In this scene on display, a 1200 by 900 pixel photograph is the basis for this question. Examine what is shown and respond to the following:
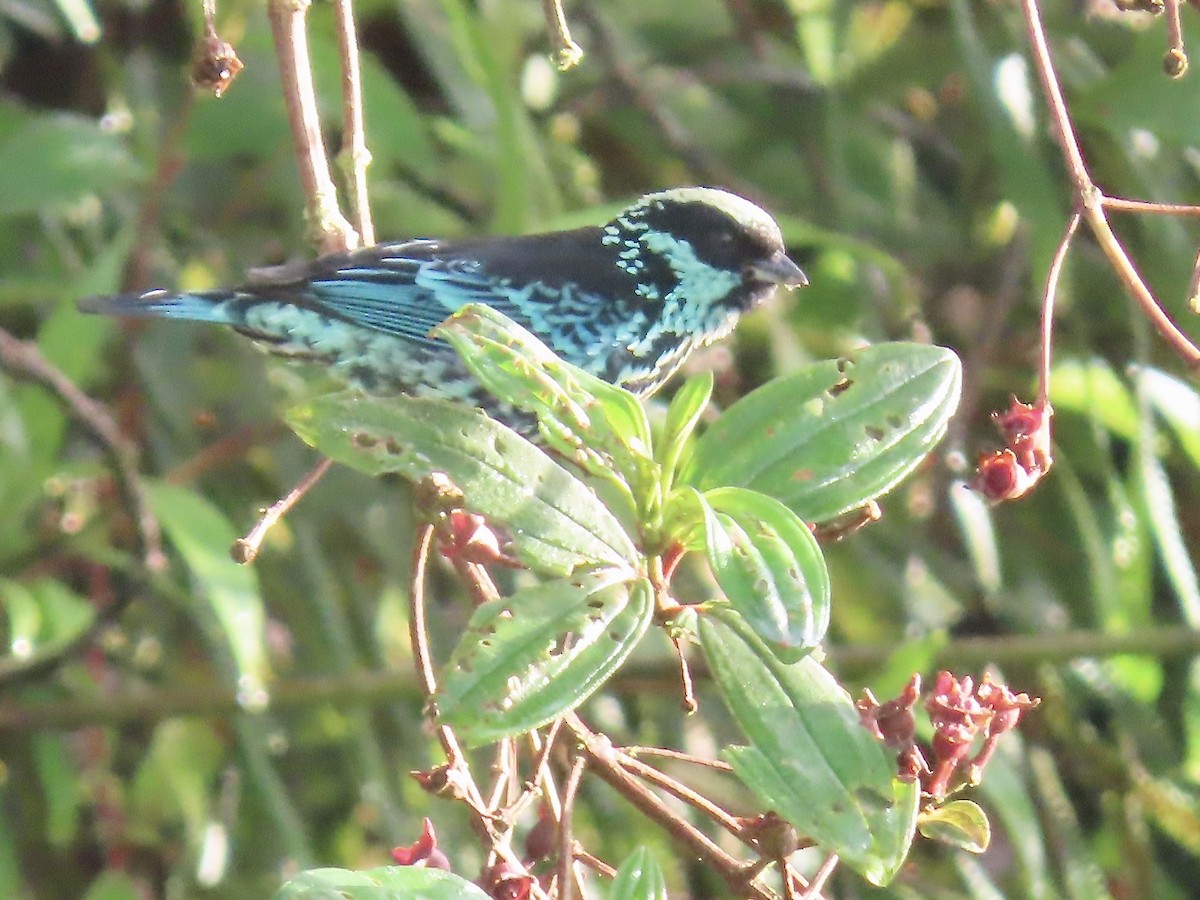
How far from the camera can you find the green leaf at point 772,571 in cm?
135

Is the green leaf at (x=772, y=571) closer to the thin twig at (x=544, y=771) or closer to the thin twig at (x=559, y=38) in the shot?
the thin twig at (x=544, y=771)

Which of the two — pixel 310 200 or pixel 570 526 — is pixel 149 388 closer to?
pixel 310 200

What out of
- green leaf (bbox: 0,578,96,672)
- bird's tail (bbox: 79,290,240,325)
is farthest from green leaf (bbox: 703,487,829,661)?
green leaf (bbox: 0,578,96,672)

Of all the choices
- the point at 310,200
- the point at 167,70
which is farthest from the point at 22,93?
the point at 310,200

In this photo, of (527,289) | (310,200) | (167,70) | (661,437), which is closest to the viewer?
(661,437)

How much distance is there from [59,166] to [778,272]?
4.68 ft

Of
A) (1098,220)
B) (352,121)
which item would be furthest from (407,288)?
(1098,220)

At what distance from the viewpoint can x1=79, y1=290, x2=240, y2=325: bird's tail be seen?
2568 mm

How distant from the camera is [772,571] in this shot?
1389 mm

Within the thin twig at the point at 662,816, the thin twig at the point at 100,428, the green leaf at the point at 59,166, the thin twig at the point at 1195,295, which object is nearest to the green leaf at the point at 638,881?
the thin twig at the point at 662,816

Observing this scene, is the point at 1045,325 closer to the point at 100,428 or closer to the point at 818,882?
the point at 818,882

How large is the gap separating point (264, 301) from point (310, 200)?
0.67 m

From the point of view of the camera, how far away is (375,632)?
349cm

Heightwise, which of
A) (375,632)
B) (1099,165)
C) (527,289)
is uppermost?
(527,289)
